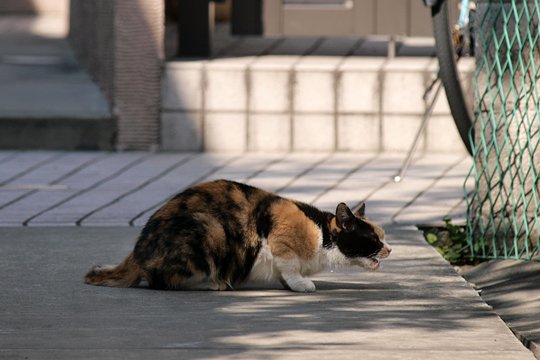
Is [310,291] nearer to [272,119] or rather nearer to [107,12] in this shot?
[272,119]

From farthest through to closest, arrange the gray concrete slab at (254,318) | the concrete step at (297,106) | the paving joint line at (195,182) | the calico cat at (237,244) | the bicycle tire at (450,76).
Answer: the concrete step at (297,106) < the paving joint line at (195,182) < the bicycle tire at (450,76) < the calico cat at (237,244) < the gray concrete slab at (254,318)

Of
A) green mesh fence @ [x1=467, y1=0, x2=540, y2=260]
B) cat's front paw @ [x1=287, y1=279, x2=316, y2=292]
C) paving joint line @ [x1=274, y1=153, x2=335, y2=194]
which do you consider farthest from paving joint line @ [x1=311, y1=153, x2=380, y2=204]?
cat's front paw @ [x1=287, y1=279, x2=316, y2=292]

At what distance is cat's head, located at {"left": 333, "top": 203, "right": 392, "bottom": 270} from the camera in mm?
Result: 6477

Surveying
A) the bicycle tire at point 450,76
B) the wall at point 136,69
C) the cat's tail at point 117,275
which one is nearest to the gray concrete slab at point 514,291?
the bicycle tire at point 450,76

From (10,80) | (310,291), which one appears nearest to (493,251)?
(310,291)

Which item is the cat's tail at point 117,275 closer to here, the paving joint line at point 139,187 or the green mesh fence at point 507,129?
the paving joint line at point 139,187

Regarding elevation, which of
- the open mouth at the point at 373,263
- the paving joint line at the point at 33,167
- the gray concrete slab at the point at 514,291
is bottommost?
the paving joint line at the point at 33,167

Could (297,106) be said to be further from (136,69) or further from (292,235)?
(292,235)

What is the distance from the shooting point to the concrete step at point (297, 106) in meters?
10.7

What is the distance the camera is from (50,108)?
11031mm

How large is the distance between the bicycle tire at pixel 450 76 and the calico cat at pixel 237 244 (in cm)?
182

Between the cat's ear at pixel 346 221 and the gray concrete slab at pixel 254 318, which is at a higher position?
the cat's ear at pixel 346 221

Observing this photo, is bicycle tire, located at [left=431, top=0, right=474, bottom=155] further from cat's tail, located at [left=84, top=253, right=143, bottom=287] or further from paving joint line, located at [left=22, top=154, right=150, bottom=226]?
paving joint line, located at [left=22, top=154, right=150, bottom=226]

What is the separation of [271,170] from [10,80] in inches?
127
